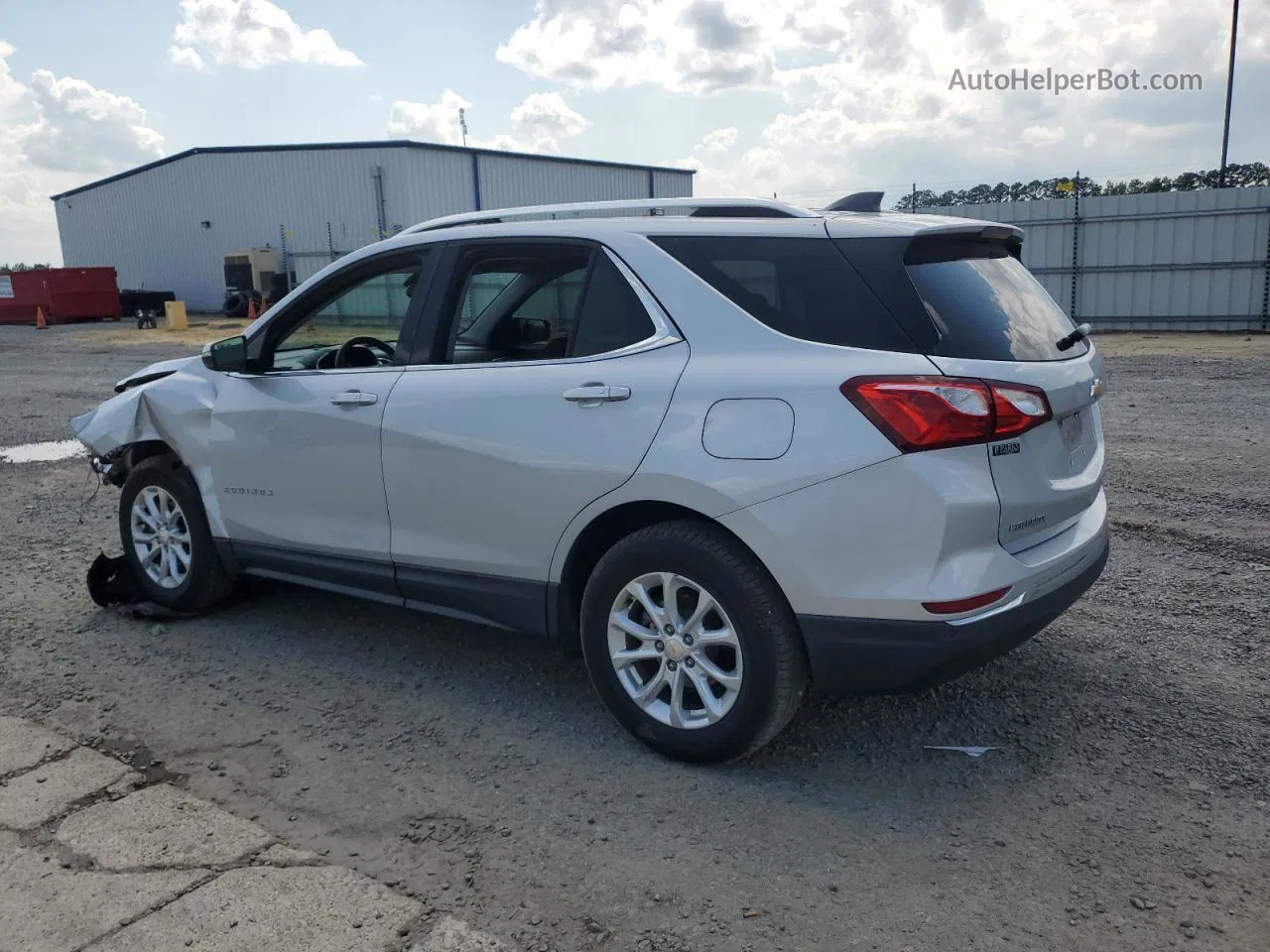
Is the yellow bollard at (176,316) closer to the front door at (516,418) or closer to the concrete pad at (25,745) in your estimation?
the concrete pad at (25,745)

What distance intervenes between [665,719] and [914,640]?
90 cm

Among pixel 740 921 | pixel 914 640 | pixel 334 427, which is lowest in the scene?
pixel 740 921

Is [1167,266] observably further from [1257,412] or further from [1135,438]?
[1135,438]

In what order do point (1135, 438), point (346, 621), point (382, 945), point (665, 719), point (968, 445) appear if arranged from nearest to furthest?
point (382, 945) → point (968, 445) → point (665, 719) → point (346, 621) → point (1135, 438)

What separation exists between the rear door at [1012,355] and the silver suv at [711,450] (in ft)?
0.04

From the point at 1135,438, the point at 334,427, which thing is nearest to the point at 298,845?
the point at 334,427

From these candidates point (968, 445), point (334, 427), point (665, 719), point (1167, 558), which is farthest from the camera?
point (1167, 558)

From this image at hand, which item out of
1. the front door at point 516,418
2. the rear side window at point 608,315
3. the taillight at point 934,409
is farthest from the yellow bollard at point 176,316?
the taillight at point 934,409

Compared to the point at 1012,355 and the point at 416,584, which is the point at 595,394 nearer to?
the point at 416,584

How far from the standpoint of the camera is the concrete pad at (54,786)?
3.38 m

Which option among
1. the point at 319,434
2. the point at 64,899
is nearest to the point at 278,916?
the point at 64,899

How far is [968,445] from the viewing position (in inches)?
122

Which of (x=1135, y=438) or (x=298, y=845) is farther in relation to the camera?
(x=1135, y=438)

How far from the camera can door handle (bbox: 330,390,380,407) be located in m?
4.28
